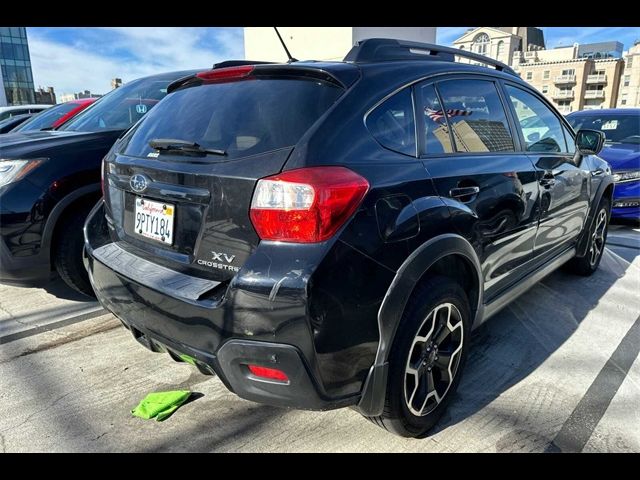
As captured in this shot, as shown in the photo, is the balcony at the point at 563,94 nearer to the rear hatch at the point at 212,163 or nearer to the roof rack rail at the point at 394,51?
the roof rack rail at the point at 394,51

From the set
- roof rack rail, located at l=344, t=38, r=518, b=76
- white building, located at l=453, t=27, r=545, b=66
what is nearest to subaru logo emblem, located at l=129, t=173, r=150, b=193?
roof rack rail, located at l=344, t=38, r=518, b=76

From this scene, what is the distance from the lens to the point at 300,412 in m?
2.34

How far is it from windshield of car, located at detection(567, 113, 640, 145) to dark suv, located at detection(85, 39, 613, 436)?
6272mm

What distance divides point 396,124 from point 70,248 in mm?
2528

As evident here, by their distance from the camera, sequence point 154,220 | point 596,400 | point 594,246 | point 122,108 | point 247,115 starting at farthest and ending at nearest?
1. point 594,246
2. point 122,108
3. point 596,400
4. point 154,220
5. point 247,115

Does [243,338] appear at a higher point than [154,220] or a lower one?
lower

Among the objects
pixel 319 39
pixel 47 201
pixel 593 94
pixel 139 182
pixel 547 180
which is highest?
pixel 319 39

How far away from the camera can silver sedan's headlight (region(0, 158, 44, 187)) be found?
9.89 ft

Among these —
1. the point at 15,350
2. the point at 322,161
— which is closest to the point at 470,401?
the point at 322,161

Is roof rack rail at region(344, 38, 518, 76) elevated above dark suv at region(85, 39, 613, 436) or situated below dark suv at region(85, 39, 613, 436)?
above

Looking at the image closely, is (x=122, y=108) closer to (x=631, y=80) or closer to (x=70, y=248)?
(x=70, y=248)

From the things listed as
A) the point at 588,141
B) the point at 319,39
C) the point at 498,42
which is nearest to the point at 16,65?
the point at 319,39

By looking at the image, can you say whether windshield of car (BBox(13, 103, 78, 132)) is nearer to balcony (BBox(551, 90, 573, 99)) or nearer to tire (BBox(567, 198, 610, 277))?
tire (BBox(567, 198, 610, 277))
